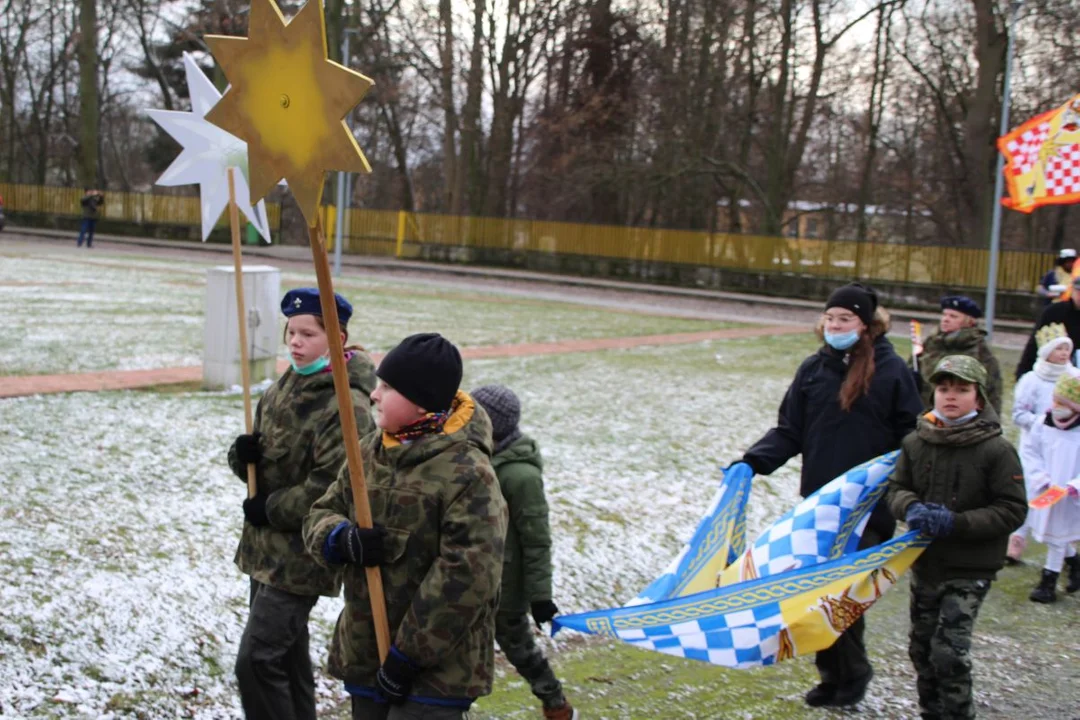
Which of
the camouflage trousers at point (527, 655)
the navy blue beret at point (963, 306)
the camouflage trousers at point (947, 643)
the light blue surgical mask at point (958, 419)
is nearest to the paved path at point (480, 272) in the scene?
the navy blue beret at point (963, 306)

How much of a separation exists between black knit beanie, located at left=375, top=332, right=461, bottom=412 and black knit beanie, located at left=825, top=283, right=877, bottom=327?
2.56 metres

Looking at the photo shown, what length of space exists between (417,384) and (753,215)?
4360 centimetres

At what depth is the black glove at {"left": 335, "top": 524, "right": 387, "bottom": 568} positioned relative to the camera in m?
2.87

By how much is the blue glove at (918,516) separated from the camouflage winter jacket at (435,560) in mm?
1977

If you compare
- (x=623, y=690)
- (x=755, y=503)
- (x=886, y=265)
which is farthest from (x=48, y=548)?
(x=886, y=265)

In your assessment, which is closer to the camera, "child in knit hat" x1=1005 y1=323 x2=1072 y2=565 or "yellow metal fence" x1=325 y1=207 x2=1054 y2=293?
"child in knit hat" x1=1005 y1=323 x2=1072 y2=565

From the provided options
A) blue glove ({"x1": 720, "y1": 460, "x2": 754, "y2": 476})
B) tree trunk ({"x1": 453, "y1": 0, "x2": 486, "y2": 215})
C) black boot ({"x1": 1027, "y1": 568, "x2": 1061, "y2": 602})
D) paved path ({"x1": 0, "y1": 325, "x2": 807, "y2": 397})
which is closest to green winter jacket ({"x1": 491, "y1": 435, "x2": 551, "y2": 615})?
blue glove ({"x1": 720, "y1": 460, "x2": 754, "y2": 476})

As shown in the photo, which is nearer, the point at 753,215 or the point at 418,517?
the point at 418,517

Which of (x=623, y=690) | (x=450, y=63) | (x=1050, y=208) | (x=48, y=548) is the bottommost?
(x=623, y=690)

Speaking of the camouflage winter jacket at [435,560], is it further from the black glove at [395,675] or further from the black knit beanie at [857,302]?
the black knit beanie at [857,302]

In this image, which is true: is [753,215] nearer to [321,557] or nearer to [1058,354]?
[1058,354]

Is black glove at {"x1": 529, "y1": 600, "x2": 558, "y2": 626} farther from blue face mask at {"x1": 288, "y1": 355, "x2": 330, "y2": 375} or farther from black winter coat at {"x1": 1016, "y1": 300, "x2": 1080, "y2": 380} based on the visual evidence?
black winter coat at {"x1": 1016, "y1": 300, "x2": 1080, "y2": 380}

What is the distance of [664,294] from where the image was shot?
31938 millimetres

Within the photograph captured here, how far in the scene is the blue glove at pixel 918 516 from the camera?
427cm
